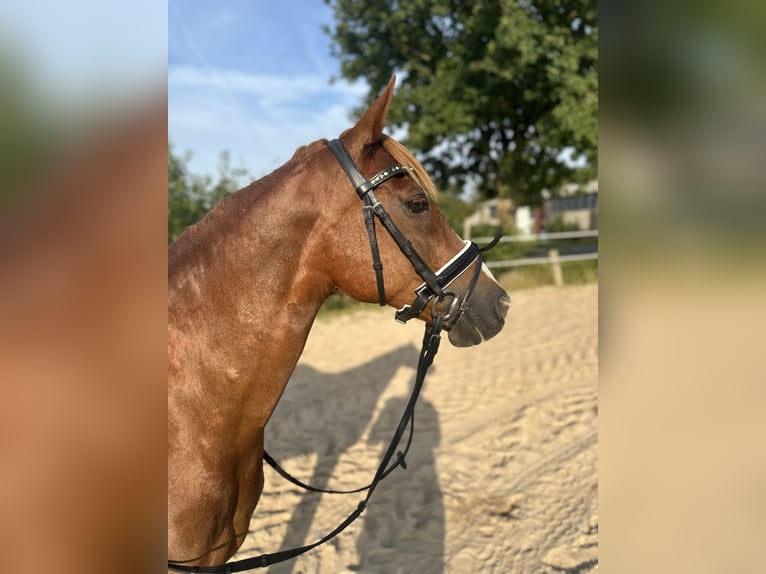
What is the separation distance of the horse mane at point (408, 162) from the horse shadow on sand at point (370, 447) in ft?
8.64

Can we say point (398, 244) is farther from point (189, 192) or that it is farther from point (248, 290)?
point (189, 192)

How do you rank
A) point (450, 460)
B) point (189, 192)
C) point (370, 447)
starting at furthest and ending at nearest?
1. point (189, 192)
2. point (370, 447)
3. point (450, 460)

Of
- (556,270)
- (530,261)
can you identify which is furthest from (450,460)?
(556,270)

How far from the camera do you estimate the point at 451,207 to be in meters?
20.5

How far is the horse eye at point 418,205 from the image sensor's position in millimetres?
1853

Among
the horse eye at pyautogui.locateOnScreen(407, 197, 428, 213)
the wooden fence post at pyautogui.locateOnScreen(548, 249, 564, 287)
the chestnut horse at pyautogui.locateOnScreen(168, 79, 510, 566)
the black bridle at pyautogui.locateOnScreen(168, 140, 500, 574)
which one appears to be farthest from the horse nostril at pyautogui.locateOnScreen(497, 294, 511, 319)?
the wooden fence post at pyautogui.locateOnScreen(548, 249, 564, 287)

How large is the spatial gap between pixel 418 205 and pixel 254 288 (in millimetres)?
662

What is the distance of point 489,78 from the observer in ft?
48.0

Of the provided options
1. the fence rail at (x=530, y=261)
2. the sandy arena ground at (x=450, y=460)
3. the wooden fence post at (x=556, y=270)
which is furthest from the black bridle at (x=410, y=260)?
the wooden fence post at (x=556, y=270)

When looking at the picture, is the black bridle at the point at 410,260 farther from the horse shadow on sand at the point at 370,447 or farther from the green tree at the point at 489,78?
the green tree at the point at 489,78
